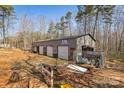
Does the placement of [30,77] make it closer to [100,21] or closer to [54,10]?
[54,10]

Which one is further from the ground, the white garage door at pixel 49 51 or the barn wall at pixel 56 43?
the barn wall at pixel 56 43

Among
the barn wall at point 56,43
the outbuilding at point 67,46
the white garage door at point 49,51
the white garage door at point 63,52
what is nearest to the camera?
the outbuilding at point 67,46

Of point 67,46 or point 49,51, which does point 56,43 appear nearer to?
point 49,51

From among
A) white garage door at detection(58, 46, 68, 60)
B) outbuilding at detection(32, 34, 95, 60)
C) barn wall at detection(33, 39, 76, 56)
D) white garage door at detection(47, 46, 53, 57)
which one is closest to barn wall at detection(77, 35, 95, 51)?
outbuilding at detection(32, 34, 95, 60)

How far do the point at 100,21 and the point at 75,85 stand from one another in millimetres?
15392

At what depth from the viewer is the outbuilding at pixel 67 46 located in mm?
12312

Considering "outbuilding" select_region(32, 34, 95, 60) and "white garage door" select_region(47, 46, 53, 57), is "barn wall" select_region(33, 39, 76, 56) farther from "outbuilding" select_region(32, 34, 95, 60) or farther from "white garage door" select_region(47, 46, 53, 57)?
"white garage door" select_region(47, 46, 53, 57)

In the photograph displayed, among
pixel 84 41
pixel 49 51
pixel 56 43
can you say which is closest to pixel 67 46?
pixel 84 41

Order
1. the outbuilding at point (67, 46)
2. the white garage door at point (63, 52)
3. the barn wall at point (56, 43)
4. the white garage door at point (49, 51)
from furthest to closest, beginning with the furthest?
the white garage door at point (49, 51) < the white garage door at point (63, 52) < the barn wall at point (56, 43) < the outbuilding at point (67, 46)

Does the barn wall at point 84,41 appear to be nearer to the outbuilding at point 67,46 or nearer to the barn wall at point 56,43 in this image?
the outbuilding at point 67,46

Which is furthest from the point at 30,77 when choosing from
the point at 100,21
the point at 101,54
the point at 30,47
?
the point at 100,21

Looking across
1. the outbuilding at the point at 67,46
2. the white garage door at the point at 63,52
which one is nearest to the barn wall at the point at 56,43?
the outbuilding at the point at 67,46

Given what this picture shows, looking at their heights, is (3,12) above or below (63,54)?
above
